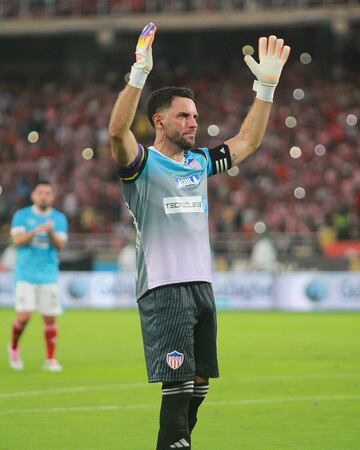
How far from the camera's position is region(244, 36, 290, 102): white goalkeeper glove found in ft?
26.3

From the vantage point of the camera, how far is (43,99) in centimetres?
4419

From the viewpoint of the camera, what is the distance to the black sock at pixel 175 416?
729cm

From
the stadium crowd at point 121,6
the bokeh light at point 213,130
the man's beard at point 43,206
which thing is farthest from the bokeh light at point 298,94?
the man's beard at point 43,206

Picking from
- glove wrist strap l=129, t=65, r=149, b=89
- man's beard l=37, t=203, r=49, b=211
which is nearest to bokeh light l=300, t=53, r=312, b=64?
man's beard l=37, t=203, r=49, b=211

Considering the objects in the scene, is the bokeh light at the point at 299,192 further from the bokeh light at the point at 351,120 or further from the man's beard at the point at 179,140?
the man's beard at the point at 179,140

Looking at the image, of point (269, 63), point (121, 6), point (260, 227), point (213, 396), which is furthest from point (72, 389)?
point (121, 6)

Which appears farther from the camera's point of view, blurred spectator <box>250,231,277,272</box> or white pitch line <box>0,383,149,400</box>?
blurred spectator <box>250,231,277,272</box>

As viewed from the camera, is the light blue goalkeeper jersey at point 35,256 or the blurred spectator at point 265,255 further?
the blurred spectator at point 265,255

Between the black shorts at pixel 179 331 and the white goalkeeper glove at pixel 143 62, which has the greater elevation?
the white goalkeeper glove at pixel 143 62

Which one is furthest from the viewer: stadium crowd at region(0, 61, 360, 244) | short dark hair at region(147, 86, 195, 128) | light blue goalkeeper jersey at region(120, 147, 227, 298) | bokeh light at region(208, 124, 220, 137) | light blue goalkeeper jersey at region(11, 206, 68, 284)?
bokeh light at region(208, 124, 220, 137)

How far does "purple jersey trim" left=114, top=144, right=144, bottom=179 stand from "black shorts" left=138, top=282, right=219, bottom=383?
0.73 m

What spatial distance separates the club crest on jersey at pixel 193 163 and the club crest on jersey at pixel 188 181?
0.08 m

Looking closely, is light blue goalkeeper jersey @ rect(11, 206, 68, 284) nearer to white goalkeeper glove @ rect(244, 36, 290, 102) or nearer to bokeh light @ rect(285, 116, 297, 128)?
white goalkeeper glove @ rect(244, 36, 290, 102)

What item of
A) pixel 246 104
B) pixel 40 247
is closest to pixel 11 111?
pixel 246 104
